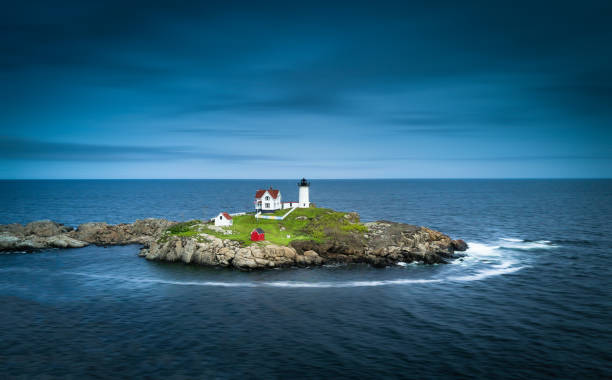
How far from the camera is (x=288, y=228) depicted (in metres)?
69.4

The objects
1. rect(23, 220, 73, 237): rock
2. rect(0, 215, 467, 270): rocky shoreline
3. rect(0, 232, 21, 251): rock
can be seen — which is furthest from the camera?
rect(23, 220, 73, 237): rock

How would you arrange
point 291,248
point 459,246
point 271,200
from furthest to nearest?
point 271,200
point 459,246
point 291,248

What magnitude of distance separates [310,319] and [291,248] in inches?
879

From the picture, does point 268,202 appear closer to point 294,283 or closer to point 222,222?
point 222,222

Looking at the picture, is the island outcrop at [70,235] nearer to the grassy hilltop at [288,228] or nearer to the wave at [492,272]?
the grassy hilltop at [288,228]

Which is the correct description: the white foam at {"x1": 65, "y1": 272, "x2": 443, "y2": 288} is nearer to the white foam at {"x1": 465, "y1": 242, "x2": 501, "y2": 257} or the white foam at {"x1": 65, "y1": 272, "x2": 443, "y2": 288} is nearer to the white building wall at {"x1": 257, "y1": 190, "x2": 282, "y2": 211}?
the white foam at {"x1": 465, "y1": 242, "x2": 501, "y2": 257}

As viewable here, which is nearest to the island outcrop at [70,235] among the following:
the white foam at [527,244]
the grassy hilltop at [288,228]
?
the grassy hilltop at [288,228]

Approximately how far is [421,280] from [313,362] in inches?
1042

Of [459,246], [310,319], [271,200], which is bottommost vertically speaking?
[310,319]

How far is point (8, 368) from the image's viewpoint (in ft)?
90.9

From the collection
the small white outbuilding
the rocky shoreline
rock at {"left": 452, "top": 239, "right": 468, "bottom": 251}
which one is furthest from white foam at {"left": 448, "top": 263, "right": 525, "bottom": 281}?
the small white outbuilding

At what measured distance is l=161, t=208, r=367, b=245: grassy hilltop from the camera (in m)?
63.1

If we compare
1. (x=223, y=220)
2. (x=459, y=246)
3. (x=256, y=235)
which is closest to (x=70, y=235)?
(x=223, y=220)

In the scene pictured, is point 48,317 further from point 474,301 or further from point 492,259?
point 492,259
